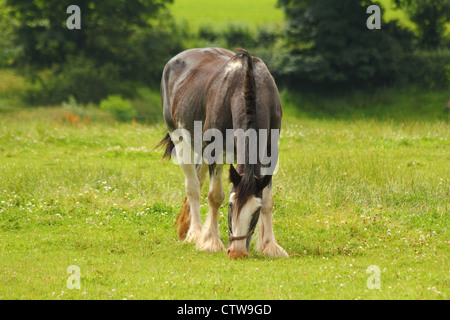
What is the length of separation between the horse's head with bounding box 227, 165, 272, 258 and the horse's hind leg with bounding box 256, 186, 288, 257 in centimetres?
96

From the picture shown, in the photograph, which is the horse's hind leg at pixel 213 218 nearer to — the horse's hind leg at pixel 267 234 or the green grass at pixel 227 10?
the horse's hind leg at pixel 267 234

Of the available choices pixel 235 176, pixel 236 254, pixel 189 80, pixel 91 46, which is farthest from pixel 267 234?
pixel 91 46

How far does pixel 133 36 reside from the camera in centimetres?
3459

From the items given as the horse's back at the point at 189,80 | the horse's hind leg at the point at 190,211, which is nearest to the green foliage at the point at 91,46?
the horse's back at the point at 189,80

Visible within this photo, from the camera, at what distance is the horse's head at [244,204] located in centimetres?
673

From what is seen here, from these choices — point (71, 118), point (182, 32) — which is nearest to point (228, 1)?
point (182, 32)

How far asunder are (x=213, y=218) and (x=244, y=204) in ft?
6.36

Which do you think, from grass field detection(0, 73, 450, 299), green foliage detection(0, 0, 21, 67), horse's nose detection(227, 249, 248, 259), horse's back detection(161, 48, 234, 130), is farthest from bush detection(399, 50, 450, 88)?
horse's nose detection(227, 249, 248, 259)

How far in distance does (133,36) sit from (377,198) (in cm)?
2659

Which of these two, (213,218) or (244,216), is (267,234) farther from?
(244,216)

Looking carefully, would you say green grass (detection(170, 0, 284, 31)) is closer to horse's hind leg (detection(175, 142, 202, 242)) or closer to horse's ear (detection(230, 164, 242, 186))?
horse's hind leg (detection(175, 142, 202, 242))

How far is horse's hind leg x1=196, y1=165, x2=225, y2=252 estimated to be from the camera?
833 cm

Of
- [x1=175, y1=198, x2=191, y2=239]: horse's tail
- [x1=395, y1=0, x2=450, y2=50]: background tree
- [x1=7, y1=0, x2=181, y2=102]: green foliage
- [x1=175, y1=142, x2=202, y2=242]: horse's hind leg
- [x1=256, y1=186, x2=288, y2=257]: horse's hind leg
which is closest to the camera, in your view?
[x1=256, y1=186, x2=288, y2=257]: horse's hind leg

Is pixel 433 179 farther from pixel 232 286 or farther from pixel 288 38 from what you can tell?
pixel 288 38
